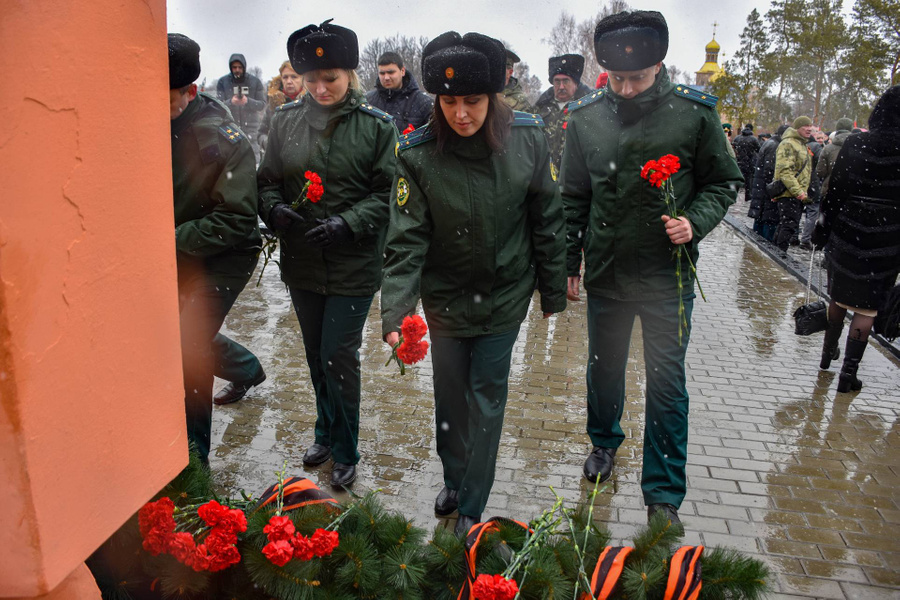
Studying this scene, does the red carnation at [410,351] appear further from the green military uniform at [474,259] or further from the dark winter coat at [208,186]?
the dark winter coat at [208,186]

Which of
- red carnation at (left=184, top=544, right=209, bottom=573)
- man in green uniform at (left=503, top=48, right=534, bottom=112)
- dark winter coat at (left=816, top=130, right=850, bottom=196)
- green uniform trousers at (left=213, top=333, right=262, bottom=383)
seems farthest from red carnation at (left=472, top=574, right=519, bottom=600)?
dark winter coat at (left=816, top=130, right=850, bottom=196)

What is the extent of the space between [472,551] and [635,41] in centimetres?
235

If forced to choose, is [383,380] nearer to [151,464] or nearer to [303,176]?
[303,176]

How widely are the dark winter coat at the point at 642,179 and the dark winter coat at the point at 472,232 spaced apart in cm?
44

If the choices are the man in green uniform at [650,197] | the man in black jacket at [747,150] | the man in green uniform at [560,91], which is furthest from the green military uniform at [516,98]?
the man in black jacket at [747,150]

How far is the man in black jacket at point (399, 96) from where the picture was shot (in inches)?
307

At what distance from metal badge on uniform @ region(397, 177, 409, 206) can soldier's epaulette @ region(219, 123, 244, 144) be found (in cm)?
94

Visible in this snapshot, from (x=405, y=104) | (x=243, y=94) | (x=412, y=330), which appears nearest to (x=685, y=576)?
(x=412, y=330)

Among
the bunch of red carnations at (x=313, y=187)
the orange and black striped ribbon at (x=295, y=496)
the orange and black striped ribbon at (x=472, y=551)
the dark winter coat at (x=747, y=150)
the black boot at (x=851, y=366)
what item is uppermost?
the bunch of red carnations at (x=313, y=187)

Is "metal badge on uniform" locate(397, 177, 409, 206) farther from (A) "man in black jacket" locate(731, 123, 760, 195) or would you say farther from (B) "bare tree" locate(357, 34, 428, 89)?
(B) "bare tree" locate(357, 34, 428, 89)

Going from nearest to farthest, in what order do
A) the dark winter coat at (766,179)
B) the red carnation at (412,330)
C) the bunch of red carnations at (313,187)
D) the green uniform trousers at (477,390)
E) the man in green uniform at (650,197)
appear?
the red carnation at (412,330) → the green uniform trousers at (477,390) → the man in green uniform at (650,197) → the bunch of red carnations at (313,187) → the dark winter coat at (766,179)

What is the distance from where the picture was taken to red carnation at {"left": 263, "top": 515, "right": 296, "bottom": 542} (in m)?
2.41

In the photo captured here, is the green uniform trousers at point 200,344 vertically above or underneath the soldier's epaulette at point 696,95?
underneath

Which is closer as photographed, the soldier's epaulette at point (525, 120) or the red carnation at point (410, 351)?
the red carnation at point (410, 351)
